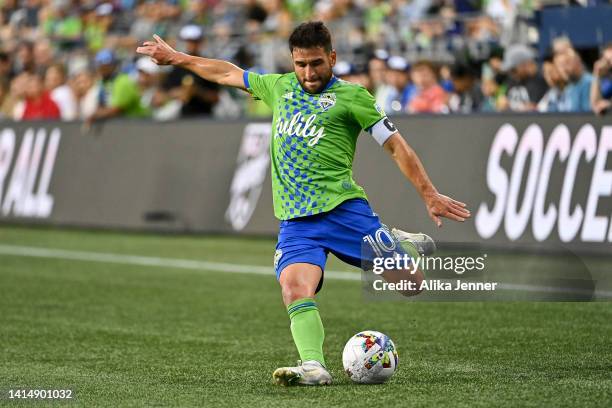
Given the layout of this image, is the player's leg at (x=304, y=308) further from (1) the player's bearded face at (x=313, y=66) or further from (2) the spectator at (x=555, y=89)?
(2) the spectator at (x=555, y=89)

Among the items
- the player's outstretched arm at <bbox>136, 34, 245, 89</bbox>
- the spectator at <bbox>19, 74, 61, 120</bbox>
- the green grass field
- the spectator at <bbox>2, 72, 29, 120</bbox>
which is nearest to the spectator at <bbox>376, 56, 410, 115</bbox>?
the green grass field

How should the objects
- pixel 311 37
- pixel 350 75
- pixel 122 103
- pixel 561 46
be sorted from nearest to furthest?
pixel 311 37, pixel 561 46, pixel 350 75, pixel 122 103

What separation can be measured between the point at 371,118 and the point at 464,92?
10.2 metres

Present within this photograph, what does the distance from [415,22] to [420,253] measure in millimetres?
12959

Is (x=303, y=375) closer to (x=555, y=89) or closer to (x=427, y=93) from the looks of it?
(x=555, y=89)

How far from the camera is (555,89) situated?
1536 centimetres

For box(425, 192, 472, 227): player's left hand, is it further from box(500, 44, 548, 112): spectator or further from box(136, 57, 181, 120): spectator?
box(136, 57, 181, 120): spectator

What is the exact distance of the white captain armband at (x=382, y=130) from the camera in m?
7.63

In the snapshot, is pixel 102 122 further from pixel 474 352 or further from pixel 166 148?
pixel 474 352

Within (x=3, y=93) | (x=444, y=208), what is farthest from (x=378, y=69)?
(x=444, y=208)

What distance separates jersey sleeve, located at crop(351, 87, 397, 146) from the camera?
25.1 ft

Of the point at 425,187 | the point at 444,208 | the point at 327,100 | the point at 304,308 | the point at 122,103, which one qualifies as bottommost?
the point at 304,308

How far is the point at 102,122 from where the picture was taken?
21.1 m

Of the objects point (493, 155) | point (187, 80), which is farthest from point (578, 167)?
point (187, 80)
